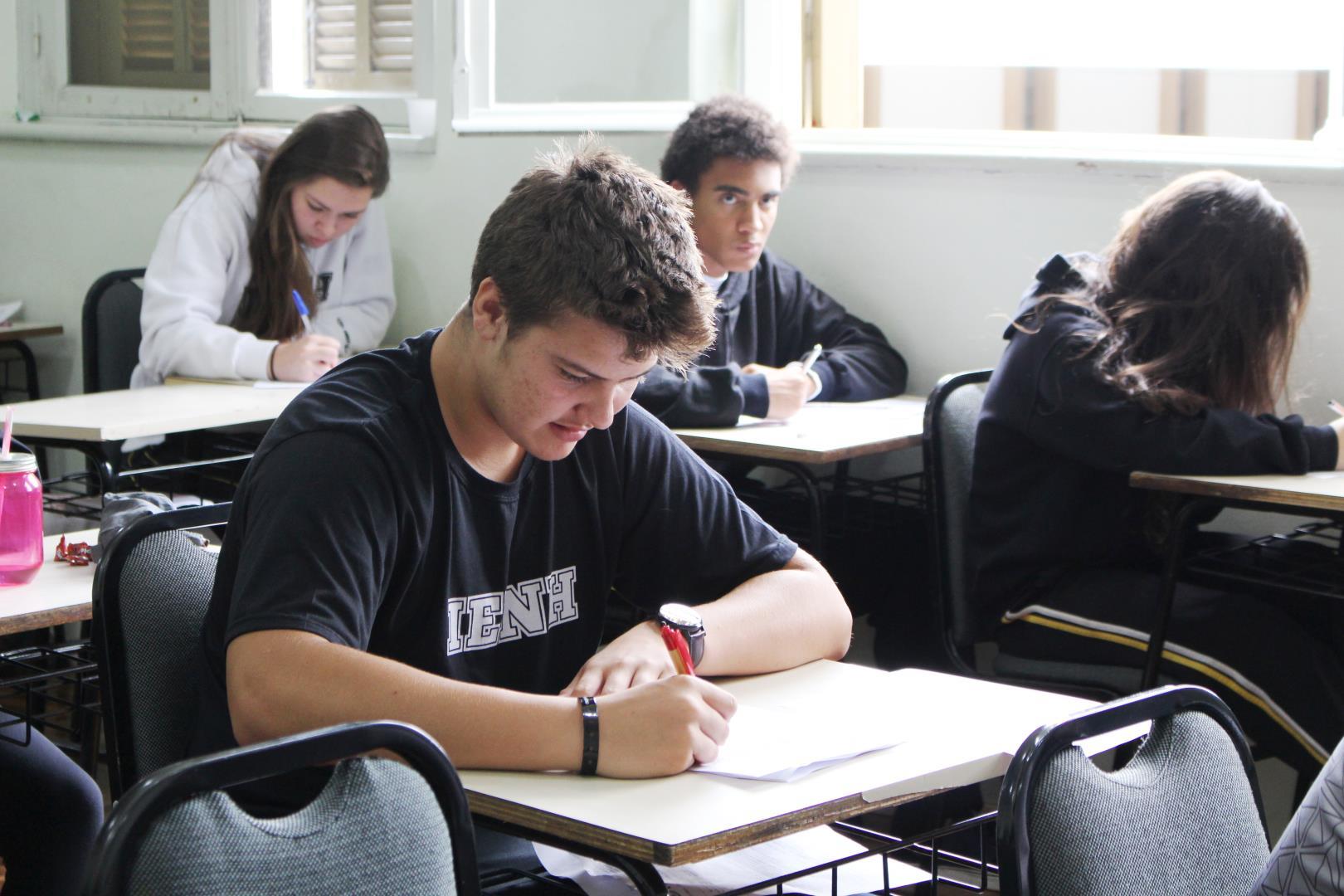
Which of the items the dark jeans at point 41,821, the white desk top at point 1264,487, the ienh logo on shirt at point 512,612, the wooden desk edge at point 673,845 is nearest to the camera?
the wooden desk edge at point 673,845

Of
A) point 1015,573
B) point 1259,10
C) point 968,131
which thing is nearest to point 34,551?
point 1015,573

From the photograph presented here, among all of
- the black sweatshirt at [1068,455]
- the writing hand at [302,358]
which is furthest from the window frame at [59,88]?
the black sweatshirt at [1068,455]

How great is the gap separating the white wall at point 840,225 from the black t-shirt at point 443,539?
167cm

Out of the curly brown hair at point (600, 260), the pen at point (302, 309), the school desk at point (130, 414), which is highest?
the curly brown hair at point (600, 260)

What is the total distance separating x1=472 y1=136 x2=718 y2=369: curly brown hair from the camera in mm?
1376

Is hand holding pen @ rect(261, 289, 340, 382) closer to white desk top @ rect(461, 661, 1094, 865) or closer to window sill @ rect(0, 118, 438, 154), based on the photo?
window sill @ rect(0, 118, 438, 154)

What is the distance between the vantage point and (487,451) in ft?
4.92

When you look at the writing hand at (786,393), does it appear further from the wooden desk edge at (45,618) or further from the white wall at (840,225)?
the wooden desk edge at (45,618)

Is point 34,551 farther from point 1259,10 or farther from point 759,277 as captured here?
point 1259,10

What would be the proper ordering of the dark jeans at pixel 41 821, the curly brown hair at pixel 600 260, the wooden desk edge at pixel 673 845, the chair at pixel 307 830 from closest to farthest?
the chair at pixel 307 830 → the wooden desk edge at pixel 673 845 → the curly brown hair at pixel 600 260 → the dark jeans at pixel 41 821

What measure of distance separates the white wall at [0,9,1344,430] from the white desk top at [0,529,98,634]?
1960 mm

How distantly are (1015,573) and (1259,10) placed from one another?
53.8 inches

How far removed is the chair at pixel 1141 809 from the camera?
1137mm

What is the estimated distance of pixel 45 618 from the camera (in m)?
1.86
